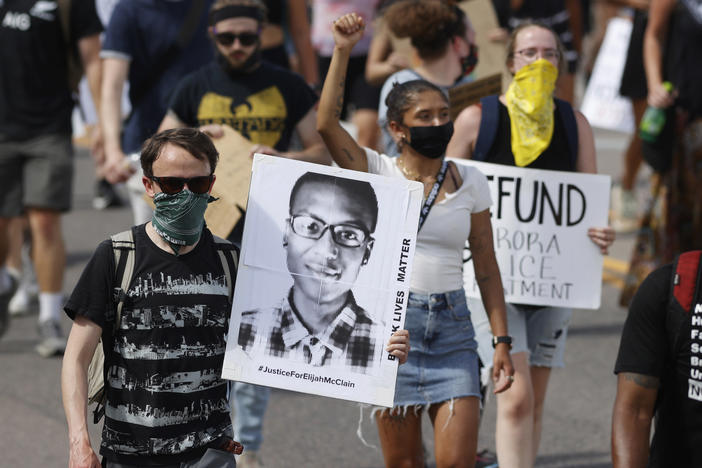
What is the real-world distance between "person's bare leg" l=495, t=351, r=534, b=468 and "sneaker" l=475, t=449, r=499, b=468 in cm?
42

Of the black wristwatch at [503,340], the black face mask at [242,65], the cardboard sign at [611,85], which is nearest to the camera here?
the black wristwatch at [503,340]

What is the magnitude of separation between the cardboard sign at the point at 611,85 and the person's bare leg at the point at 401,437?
622cm

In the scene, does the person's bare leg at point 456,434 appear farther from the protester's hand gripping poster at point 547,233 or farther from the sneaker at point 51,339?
the sneaker at point 51,339

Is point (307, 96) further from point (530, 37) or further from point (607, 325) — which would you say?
point (607, 325)

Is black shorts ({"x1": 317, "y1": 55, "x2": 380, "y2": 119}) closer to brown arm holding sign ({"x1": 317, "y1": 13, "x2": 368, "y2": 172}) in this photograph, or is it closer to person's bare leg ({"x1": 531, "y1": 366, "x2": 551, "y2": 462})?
person's bare leg ({"x1": 531, "y1": 366, "x2": 551, "y2": 462})

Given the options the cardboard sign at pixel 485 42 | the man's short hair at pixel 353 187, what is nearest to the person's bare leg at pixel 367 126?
the cardboard sign at pixel 485 42

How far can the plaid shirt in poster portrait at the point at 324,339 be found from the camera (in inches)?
140

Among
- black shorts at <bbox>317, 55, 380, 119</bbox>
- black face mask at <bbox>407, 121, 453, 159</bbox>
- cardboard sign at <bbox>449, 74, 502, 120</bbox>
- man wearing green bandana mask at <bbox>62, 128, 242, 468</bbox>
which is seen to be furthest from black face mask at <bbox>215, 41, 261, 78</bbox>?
black shorts at <bbox>317, 55, 380, 119</bbox>

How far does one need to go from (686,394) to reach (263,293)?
1214mm

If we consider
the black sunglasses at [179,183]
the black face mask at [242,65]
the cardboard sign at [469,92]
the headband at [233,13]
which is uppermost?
the headband at [233,13]

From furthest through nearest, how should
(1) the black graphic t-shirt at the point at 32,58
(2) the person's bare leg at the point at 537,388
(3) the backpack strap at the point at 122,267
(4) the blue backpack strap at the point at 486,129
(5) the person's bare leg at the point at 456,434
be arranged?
(1) the black graphic t-shirt at the point at 32,58 → (2) the person's bare leg at the point at 537,388 → (4) the blue backpack strap at the point at 486,129 → (5) the person's bare leg at the point at 456,434 → (3) the backpack strap at the point at 122,267

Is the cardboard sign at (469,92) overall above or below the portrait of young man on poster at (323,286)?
above

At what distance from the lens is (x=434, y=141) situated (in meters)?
4.11

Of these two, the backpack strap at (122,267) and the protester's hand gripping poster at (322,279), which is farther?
the protester's hand gripping poster at (322,279)
